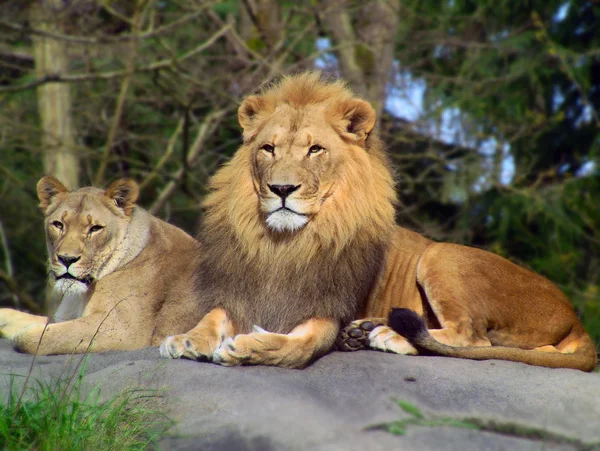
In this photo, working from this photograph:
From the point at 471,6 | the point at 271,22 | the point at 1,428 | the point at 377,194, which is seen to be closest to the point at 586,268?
the point at 471,6

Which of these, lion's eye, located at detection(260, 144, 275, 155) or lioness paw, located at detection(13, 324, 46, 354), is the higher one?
lion's eye, located at detection(260, 144, 275, 155)

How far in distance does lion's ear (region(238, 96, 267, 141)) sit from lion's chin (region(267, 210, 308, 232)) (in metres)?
0.55

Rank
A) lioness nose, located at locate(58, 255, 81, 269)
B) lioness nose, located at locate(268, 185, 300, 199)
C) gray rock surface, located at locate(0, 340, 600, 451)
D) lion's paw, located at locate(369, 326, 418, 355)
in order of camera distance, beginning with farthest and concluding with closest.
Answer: lioness nose, located at locate(58, 255, 81, 269)
lion's paw, located at locate(369, 326, 418, 355)
lioness nose, located at locate(268, 185, 300, 199)
gray rock surface, located at locate(0, 340, 600, 451)

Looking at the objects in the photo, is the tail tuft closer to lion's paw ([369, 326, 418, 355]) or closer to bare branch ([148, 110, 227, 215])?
lion's paw ([369, 326, 418, 355])

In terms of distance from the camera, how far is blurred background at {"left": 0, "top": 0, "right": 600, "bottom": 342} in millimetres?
8125

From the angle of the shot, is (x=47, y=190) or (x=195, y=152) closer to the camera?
(x=47, y=190)

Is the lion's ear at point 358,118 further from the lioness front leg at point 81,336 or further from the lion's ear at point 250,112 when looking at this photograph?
the lioness front leg at point 81,336

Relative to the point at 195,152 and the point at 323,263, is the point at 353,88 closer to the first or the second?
the point at 195,152

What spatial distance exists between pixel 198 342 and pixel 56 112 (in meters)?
5.49

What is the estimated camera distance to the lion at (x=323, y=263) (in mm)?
3992

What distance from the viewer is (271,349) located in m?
3.66

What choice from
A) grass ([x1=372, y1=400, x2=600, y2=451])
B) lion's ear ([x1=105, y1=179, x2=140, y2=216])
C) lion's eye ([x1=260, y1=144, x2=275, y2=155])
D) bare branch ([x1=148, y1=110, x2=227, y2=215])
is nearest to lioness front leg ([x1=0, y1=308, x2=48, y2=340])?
lion's ear ([x1=105, y1=179, x2=140, y2=216])

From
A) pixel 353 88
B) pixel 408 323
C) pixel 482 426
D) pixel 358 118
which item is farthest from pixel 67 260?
pixel 353 88

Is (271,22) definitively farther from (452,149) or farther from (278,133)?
(278,133)
